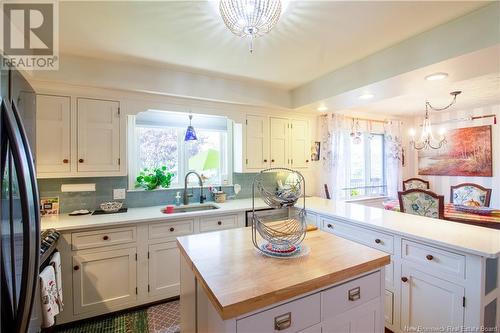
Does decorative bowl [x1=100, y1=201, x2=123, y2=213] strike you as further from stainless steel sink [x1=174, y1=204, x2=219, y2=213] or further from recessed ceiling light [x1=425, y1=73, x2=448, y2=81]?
recessed ceiling light [x1=425, y1=73, x2=448, y2=81]

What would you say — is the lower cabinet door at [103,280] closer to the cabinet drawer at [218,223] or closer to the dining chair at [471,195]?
the cabinet drawer at [218,223]

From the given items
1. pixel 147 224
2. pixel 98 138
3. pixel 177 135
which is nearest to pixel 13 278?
pixel 147 224

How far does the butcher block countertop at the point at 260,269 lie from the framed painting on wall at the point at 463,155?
12.9 feet

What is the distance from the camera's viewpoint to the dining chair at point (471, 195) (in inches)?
131

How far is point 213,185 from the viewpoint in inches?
128

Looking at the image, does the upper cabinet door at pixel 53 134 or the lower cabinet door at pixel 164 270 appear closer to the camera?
the upper cabinet door at pixel 53 134

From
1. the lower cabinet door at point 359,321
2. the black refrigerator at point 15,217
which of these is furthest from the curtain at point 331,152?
the black refrigerator at point 15,217

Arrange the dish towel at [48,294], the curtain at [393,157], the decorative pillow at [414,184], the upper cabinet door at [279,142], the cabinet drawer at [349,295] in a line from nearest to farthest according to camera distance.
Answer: the cabinet drawer at [349,295], the dish towel at [48,294], the upper cabinet door at [279,142], the decorative pillow at [414,184], the curtain at [393,157]

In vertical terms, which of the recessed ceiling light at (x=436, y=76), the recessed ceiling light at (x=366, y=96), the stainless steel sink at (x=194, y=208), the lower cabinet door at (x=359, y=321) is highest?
the recessed ceiling light at (x=366, y=96)

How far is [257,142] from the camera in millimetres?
3182

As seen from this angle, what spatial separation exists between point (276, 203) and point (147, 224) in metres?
1.53

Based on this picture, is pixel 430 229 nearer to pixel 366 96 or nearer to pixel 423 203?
pixel 423 203

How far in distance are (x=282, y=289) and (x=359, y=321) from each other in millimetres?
526

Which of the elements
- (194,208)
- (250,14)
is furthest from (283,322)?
(194,208)
